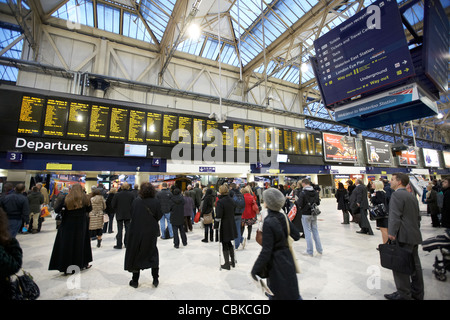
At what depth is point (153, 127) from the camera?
906cm

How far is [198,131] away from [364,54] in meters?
7.63

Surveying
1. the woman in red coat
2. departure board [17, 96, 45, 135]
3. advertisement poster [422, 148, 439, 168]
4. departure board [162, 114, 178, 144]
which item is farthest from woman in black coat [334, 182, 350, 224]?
advertisement poster [422, 148, 439, 168]

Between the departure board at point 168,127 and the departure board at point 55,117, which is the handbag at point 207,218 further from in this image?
the departure board at point 55,117

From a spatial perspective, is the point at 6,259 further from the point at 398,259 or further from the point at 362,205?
the point at 362,205

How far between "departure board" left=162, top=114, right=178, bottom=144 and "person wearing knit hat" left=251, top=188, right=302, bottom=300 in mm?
8171

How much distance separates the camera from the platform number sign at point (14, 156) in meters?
6.84

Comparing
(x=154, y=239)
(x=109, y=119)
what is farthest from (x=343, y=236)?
(x=109, y=119)

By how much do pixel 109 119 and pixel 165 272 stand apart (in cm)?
733

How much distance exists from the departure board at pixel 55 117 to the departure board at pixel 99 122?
90 centimetres

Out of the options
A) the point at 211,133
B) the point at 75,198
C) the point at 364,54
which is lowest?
the point at 75,198

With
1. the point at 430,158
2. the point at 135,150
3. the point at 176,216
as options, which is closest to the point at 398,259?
the point at 176,216

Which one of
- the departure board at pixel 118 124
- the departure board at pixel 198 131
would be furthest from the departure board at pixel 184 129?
the departure board at pixel 118 124

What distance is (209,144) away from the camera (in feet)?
33.2

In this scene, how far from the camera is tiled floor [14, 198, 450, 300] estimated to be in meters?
2.56
